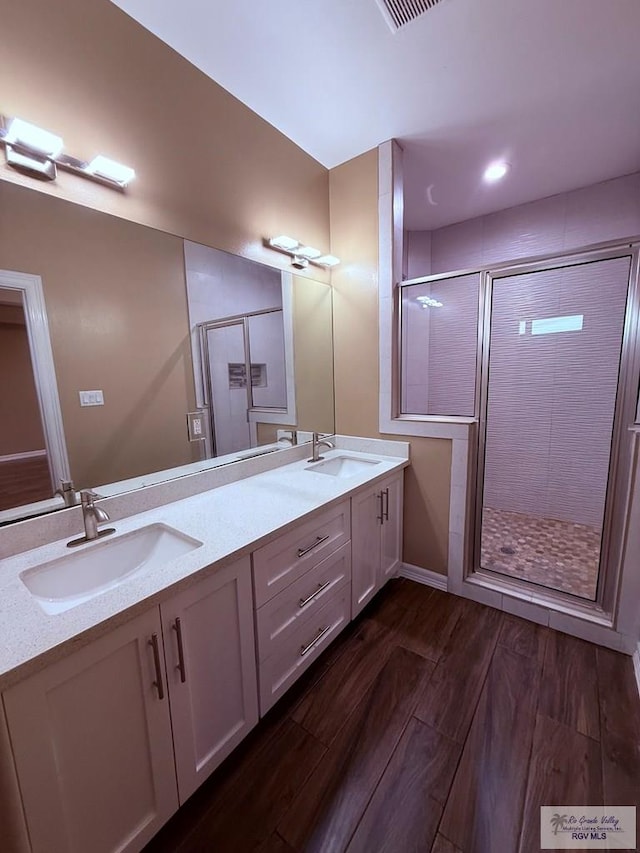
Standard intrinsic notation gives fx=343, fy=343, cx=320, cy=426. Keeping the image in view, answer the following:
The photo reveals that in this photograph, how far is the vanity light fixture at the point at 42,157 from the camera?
104 centimetres

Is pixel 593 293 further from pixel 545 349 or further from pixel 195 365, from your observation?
pixel 195 365

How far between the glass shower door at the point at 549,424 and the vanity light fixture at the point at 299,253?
3.38ft

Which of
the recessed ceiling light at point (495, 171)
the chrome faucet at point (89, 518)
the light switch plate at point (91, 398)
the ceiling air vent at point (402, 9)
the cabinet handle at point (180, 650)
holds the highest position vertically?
the ceiling air vent at point (402, 9)

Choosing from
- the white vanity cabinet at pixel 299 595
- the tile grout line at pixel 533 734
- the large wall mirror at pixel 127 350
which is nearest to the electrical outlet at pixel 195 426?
the large wall mirror at pixel 127 350

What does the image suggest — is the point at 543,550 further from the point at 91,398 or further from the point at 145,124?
the point at 145,124

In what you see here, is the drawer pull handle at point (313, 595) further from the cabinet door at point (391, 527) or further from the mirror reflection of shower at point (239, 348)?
the mirror reflection of shower at point (239, 348)

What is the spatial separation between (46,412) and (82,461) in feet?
0.69

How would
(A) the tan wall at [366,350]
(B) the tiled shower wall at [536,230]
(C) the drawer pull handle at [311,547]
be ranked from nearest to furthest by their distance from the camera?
(C) the drawer pull handle at [311,547] < (A) the tan wall at [366,350] < (B) the tiled shower wall at [536,230]

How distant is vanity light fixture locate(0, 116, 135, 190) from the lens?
3.41 feet

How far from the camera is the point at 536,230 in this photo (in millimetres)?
2730

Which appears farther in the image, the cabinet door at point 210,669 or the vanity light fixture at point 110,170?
the vanity light fixture at point 110,170

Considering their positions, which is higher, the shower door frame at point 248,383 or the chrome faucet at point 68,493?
the shower door frame at point 248,383

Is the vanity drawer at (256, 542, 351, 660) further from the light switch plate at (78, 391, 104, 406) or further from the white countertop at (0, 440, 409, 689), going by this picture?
the light switch plate at (78, 391, 104, 406)

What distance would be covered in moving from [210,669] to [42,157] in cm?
172
